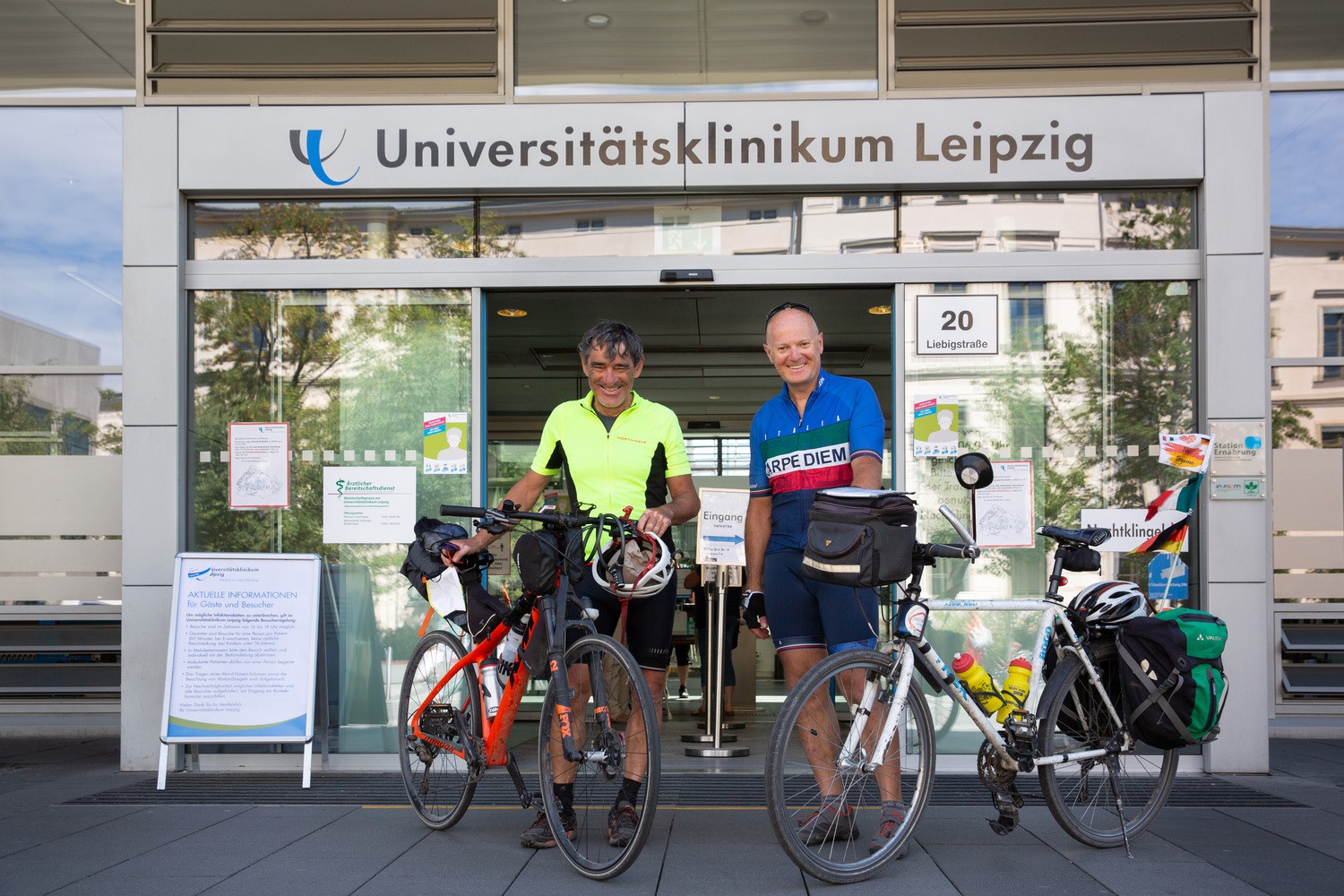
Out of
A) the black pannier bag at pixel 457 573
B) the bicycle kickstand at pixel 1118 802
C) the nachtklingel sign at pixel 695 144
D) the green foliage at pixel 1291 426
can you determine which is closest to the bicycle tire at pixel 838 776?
the bicycle kickstand at pixel 1118 802

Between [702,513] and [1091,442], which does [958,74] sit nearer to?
[1091,442]

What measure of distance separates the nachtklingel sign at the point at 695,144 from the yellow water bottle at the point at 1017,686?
2822mm

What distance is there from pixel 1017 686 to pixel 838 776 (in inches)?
34.5

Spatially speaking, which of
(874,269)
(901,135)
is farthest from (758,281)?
(901,135)

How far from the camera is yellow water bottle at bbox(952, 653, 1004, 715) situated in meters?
3.87

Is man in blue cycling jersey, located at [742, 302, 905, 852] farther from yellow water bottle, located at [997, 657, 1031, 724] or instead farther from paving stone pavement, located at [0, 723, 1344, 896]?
paving stone pavement, located at [0, 723, 1344, 896]

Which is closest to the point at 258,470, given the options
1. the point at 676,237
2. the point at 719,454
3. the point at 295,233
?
the point at 295,233

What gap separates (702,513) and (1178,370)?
310 centimetres

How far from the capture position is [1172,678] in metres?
3.94

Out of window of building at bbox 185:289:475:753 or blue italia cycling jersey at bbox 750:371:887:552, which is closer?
blue italia cycling jersey at bbox 750:371:887:552

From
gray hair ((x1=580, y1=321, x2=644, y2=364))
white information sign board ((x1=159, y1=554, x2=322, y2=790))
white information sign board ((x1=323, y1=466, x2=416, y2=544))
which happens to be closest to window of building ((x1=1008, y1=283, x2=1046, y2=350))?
gray hair ((x1=580, y1=321, x2=644, y2=364))

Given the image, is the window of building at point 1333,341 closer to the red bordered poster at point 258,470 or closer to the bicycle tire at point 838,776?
the bicycle tire at point 838,776

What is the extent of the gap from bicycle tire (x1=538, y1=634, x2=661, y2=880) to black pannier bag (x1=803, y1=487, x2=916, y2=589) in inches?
26.1

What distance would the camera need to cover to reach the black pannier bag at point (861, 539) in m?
3.52
